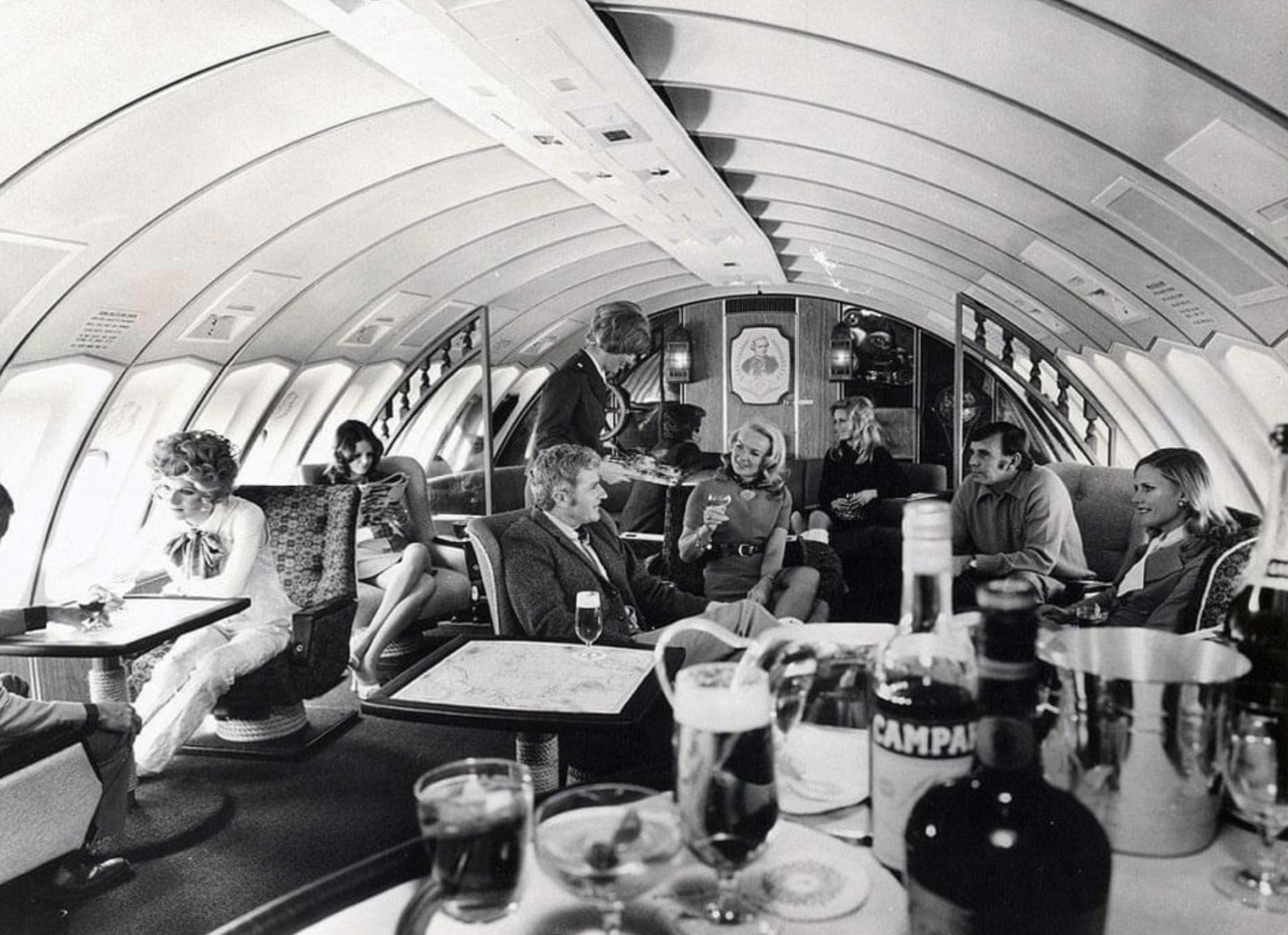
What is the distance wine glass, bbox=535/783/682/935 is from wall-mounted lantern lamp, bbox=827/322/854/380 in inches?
442

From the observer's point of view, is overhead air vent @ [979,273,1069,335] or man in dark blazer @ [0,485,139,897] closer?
man in dark blazer @ [0,485,139,897]

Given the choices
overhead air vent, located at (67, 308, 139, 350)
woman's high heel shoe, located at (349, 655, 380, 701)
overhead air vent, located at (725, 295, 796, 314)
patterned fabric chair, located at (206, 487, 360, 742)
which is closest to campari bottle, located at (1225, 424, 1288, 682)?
patterned fabric chair, located at (206, 487, 360, 742)

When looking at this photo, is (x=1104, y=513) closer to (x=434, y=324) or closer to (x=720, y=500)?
(x=720, y=500)

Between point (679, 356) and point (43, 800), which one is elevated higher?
point (679, 356)

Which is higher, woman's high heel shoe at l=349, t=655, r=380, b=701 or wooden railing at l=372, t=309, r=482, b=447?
wooden railing at l=372, t=309, r=482, b=447

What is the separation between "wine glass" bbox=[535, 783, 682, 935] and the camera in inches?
35.2

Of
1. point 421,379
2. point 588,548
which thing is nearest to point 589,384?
point 588,548

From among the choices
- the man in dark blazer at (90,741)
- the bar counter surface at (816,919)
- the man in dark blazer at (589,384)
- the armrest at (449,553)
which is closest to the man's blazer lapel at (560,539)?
the man in dark blazer at (589,384)

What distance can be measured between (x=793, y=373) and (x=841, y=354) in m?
0.64

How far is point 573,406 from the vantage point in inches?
187

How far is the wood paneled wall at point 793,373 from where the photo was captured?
469 inches

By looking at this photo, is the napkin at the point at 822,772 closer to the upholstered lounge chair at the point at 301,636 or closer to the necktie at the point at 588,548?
the necktie at the point at 588,548

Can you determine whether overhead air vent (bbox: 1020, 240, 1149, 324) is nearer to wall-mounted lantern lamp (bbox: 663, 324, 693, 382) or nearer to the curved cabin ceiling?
the curved cabin ceiling

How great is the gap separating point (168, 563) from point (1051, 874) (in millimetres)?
4331
